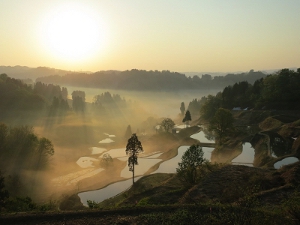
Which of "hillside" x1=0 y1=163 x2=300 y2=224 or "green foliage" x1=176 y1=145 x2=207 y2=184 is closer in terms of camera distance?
"hillside" x1=0 y1=163 x2=300 y2=224

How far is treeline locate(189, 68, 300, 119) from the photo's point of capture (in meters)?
89.6

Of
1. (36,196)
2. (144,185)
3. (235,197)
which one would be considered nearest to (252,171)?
(235,197)

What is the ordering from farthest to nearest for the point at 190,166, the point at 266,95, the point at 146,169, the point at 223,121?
the point at 266,95 < the point at 223,121 < the point at 146,169 < the point at 190,166

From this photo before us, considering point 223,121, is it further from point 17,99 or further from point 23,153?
point 17,99

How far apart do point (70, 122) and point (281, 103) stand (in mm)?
122299

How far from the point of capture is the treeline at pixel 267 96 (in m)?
89.6

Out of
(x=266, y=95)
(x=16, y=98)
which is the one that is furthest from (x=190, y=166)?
(x=16, y=98)

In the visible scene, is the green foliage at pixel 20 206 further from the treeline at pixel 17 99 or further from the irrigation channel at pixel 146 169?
the treeline at pixel 17 99

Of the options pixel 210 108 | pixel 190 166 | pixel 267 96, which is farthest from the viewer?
pixel 210 108

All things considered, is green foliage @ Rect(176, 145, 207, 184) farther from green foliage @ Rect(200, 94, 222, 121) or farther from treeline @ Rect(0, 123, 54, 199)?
green foliage @ Rect(200, 94, 222, 121)

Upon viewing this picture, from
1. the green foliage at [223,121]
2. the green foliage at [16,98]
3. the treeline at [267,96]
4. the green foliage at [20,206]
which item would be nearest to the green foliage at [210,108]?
the treeline at [267,96]

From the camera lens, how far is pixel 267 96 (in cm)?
9625

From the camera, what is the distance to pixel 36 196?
58.9 metres

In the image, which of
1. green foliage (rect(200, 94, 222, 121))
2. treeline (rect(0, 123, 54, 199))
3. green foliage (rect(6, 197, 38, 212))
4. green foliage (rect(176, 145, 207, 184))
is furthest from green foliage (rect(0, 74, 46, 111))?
green foliage (rect(176, 145, 207, 184))
